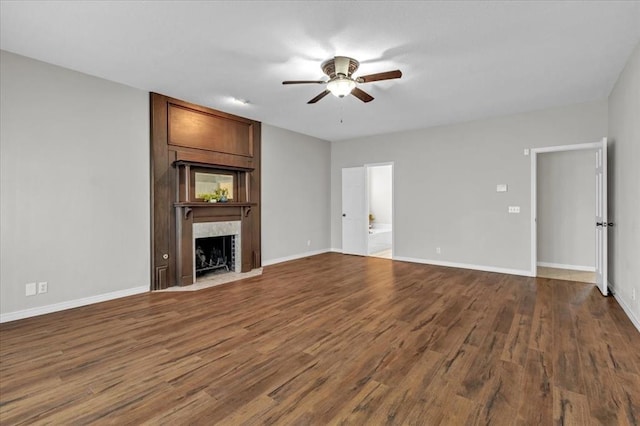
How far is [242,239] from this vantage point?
5.68 meters

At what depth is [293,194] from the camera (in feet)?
22.6

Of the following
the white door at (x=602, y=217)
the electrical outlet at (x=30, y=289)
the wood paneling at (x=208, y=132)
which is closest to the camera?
the electrical outlet at (x=30, y=289)

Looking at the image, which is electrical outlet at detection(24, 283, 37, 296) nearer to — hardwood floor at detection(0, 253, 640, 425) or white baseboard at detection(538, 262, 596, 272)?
hardwood floor at detection(0, 253, 640, 425)

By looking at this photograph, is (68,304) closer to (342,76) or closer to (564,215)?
(342,76)

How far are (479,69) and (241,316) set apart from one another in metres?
3.98

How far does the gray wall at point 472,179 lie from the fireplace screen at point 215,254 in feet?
11.5

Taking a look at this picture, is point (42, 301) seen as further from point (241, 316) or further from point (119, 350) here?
point (241, 316)

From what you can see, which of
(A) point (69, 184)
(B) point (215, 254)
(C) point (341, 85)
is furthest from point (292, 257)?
(C) point (341, 85)

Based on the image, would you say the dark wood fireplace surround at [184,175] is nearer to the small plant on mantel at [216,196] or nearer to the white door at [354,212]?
the small plant on mantel at [216,196]

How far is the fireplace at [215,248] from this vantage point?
200 inches

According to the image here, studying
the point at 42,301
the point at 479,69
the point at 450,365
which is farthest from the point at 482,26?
the point at 42,301

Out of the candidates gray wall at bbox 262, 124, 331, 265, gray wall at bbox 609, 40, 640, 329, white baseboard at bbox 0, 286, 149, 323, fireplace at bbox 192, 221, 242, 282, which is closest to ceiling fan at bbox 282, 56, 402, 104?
gray wall at bbox 609, 40, 640, 329

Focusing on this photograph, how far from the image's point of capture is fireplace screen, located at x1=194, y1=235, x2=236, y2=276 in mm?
5324

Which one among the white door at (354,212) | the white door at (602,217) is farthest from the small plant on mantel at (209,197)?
the white door at (602,217)
